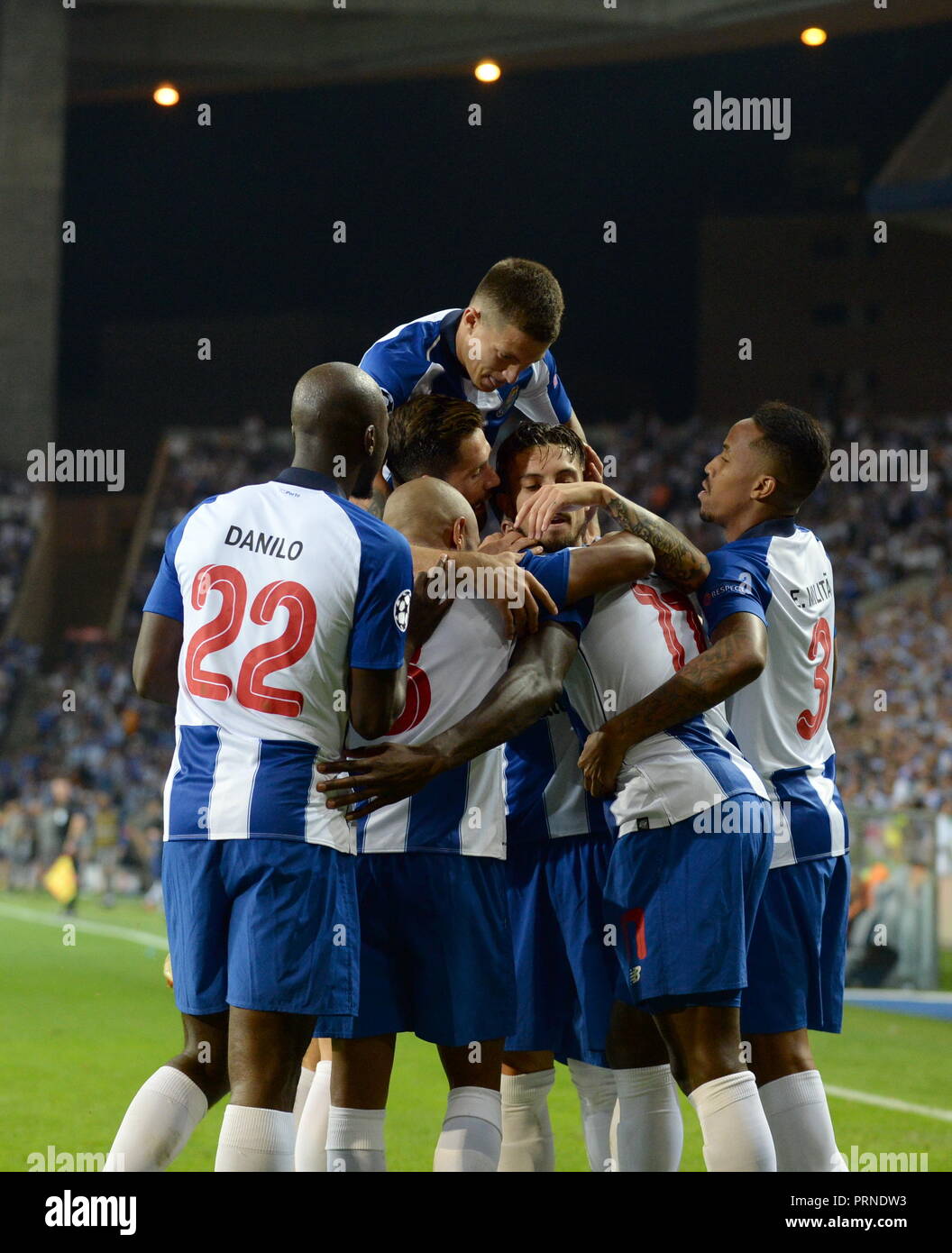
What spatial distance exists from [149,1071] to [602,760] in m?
5.32

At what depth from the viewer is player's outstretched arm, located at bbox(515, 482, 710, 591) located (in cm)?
381

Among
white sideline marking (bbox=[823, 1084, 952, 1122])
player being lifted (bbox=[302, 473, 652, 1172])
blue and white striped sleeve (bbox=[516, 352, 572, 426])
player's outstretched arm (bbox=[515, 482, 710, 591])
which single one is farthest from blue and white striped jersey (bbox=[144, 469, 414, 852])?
white sideline marking (bbox=[823, 1084, 952, 1122])

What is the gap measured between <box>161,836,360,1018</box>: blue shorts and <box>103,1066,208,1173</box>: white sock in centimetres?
23

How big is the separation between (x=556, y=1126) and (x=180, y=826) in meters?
3.83

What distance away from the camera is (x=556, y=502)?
3.81m

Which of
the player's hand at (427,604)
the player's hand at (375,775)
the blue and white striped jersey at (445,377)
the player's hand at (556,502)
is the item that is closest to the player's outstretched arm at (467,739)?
the player's hand at (375,775)

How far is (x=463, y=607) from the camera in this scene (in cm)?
363

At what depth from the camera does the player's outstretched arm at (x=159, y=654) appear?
3.48 meters

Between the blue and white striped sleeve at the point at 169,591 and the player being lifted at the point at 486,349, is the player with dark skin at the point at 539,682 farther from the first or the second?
the blue and white striped sleeve at the point at 169,591

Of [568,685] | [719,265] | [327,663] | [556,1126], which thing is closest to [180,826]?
[327,663]

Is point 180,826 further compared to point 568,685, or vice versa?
point 568,685

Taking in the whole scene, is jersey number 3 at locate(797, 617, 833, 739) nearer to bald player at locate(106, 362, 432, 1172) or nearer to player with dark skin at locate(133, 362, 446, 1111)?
player with dark skin at locate(133, 362, 446, 1111)
